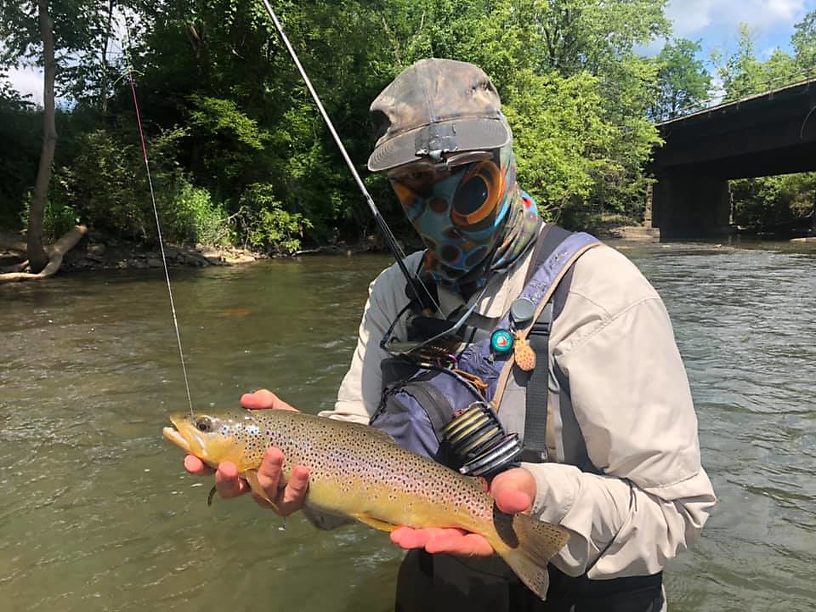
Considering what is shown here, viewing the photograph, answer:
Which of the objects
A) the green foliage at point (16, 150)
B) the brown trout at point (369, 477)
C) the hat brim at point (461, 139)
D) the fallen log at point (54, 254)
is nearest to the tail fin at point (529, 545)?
the brown trout at point (369, 477)

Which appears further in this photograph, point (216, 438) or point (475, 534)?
point (216, 438)

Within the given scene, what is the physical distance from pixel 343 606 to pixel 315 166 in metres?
25.8

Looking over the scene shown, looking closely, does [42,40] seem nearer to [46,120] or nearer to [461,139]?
[46,120]

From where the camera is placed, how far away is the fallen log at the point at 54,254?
1698 cm

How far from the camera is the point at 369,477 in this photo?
2059mm

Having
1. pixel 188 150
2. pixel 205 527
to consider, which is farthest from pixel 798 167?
pixel 205 527

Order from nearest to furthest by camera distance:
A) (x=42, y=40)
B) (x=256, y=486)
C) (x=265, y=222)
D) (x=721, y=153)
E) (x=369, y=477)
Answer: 1. (x=369, y=477)
2. (x=256, y=486)
3. (x=42, y=40)
4. (x=265, y=222)
5. (x=721, y=153)

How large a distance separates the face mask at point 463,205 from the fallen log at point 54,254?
17.7m

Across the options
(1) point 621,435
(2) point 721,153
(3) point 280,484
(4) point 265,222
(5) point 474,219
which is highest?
(2) point 721,153

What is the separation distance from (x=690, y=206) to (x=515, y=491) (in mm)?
49379

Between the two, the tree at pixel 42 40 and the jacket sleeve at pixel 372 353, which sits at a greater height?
the tree at pixel 42 40

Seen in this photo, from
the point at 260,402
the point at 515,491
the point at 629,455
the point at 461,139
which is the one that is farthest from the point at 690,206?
the point at 515,491

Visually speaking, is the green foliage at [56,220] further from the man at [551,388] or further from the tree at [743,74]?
the tree at [743,74]

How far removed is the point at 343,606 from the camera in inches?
154
